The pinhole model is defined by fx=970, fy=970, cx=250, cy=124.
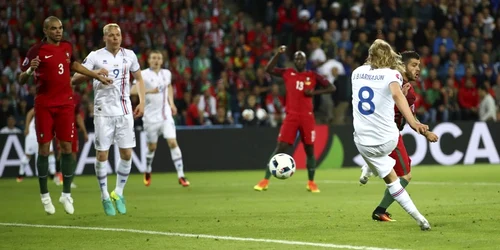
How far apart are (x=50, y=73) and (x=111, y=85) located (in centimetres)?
87

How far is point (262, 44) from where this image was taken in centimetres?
2872

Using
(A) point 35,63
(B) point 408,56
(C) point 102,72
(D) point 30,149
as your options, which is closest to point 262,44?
(D) point 30,149

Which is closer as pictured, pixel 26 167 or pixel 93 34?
pixel 26 167

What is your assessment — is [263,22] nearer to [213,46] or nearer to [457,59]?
[213,46]

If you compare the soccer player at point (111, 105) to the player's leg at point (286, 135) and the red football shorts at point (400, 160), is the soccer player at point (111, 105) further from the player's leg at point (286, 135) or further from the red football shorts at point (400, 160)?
the player's leg at point (286, 135)

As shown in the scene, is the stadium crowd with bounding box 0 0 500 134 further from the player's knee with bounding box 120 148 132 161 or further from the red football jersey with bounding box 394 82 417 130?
the red football jersey with bounding box 394 82 417 130

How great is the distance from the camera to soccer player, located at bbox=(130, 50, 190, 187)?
19.8 meters

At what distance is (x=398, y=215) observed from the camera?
1244 centimetres

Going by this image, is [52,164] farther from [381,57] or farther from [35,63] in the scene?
[381,57]

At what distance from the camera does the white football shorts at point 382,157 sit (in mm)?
10773

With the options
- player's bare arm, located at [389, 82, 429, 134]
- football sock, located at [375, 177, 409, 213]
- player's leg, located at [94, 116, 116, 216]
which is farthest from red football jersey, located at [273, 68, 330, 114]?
player's bare arm, located at [389, 82, 429, 134]

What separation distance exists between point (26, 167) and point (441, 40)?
44.8 ft

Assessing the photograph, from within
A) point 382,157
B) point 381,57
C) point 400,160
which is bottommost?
point 400,160

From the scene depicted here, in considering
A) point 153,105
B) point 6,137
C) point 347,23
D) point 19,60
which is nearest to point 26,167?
point 6,137
